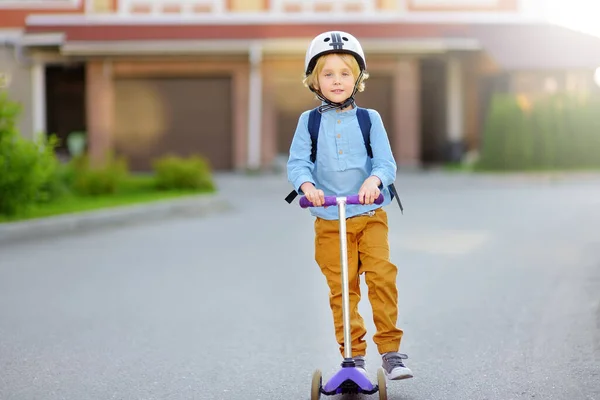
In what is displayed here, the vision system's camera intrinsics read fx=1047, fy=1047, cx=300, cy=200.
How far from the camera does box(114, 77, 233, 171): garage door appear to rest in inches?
1135

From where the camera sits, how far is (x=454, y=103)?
29.9 meters

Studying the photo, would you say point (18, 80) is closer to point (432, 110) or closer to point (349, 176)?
point (432, 110)

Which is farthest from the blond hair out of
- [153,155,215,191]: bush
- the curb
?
[153,155,215,191]: bush

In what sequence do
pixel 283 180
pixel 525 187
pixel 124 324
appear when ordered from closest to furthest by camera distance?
pixel 124 324
pixel 525 187
pixel 283 180

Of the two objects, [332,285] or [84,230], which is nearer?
[332,285]

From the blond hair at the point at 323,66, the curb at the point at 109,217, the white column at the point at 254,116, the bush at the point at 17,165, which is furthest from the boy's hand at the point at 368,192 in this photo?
the white column at the point at 254,116

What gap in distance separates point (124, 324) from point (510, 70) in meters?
21.4

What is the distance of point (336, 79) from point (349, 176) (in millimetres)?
463

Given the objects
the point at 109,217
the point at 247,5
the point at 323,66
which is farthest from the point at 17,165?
the point at 247,5

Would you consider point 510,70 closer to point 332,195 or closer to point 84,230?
point 84,230

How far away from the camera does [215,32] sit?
2716 cm

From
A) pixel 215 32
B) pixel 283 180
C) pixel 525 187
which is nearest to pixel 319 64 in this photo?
pixel 525 187

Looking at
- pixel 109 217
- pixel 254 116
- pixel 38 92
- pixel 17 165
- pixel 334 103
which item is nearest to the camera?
pixel 334 103

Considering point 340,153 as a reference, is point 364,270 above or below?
below
